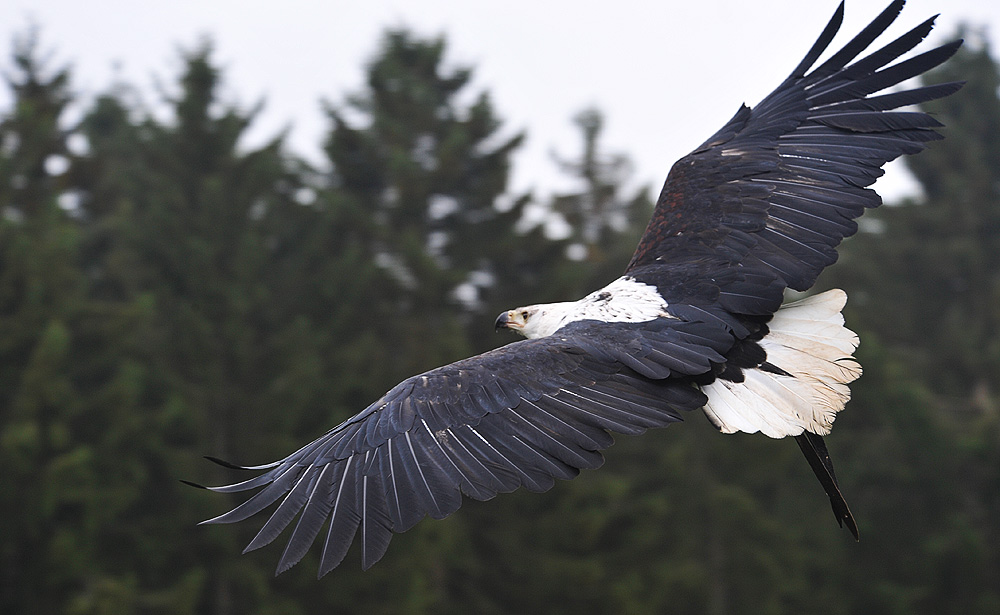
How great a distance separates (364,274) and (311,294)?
1.11 metres

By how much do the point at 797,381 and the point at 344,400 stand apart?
44.1 feet

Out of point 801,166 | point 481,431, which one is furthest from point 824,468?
point 481,431

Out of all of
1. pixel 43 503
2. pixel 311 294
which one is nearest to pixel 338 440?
pixel 43 503

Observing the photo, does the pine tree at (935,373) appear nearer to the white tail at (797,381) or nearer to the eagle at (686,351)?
the eagle at (686,351)

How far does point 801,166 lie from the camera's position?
584 cm

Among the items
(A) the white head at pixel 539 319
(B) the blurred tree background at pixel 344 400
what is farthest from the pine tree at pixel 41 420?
(A) the white head at pixel 539 319

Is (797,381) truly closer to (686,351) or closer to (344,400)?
(686,351)

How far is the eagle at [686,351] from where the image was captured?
178 inches

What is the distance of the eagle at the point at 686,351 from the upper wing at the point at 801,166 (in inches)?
0.4

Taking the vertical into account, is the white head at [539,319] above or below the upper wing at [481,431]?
above

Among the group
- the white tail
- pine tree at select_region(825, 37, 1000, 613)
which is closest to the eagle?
the white tail

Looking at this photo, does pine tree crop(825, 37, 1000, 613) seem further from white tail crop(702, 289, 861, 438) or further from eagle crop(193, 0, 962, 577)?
white tail crop(702, 289, 861, 438)

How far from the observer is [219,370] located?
1781cm

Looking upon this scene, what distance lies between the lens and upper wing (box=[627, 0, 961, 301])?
18.1 feet
